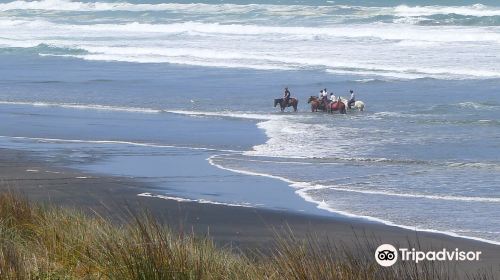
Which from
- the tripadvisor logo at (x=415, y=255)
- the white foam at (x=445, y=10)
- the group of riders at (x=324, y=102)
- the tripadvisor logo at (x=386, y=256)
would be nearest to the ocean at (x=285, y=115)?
the group of riders at (x=324, y=102)

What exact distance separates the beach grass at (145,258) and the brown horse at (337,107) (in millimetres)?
17321

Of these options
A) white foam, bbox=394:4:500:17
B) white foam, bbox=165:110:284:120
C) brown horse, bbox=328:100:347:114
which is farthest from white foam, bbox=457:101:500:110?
white foam, bbox=394:4:500:17

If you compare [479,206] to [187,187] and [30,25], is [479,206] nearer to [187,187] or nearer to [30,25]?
[187,187]

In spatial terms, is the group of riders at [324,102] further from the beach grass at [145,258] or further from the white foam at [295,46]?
the beach grass at [145,258]

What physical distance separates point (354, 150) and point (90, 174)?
A: 5.23 meters

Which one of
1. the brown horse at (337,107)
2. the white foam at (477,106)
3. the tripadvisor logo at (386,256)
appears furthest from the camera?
the brown horse at (337,107)

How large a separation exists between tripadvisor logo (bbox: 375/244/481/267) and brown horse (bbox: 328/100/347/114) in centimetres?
1492

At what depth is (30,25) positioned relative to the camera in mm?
75312

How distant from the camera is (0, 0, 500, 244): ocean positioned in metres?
15.0

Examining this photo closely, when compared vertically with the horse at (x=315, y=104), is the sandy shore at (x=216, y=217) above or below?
below

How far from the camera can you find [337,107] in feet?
84.5

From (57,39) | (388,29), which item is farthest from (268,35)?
(57,39)

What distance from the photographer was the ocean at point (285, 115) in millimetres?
15008

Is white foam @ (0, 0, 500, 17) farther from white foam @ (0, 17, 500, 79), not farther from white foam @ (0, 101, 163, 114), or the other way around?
white foam @ (0, 101, 163, 114)
